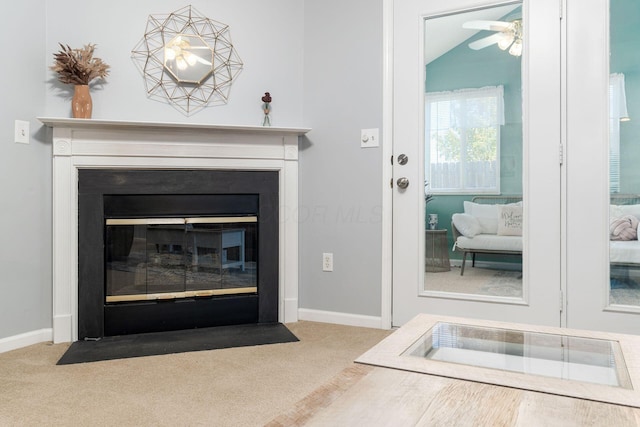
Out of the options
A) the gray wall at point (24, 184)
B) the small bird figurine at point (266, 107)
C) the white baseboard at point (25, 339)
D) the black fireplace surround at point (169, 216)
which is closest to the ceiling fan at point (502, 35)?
the small bird figurine at point (266, 107)

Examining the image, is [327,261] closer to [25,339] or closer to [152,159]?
[152,159]

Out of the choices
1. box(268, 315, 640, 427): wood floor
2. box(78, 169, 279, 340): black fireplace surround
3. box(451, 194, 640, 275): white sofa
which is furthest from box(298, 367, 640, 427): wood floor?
box(78, 169, 279, 340): black fireplace surround

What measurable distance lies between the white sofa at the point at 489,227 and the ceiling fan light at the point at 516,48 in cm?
78

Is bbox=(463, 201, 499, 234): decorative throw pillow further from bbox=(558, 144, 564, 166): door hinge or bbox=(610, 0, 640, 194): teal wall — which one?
bbox=(610, 0, 640, 194): teal wall

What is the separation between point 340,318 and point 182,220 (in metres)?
1.15

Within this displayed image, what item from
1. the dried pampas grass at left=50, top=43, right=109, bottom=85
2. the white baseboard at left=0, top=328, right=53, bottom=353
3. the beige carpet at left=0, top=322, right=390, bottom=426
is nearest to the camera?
the beige carpet at left=0, top=322, right=390, bottom=426

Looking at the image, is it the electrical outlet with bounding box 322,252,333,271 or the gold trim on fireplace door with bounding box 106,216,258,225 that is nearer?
the gold trim on fireplace door with bounding box 106,216,258,225

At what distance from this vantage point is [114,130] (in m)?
2.61

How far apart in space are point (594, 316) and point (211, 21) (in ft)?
8.97

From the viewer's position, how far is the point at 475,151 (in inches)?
102

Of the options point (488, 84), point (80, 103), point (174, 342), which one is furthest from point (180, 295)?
point (488, 84)

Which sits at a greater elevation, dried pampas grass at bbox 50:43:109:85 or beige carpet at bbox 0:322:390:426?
dried pampas grass at bbox 50:43:109:85

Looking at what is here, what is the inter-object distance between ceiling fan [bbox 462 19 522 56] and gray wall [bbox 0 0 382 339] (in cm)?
56

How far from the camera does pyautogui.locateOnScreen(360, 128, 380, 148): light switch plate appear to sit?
9.26 feet
